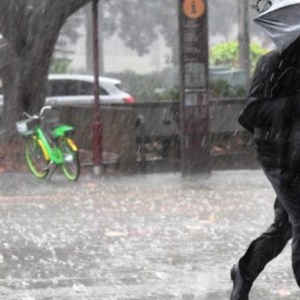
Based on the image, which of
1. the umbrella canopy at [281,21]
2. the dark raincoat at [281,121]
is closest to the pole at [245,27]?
the umbrella canopy at [281,21]

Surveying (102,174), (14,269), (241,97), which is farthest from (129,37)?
(14,269)

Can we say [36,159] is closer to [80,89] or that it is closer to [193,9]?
[193,9]

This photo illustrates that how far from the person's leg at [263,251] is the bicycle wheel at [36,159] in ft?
26.9

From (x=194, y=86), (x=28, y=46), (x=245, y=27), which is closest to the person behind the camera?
(x=194, y=86)

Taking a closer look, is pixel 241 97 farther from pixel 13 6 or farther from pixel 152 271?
pixel 152 271

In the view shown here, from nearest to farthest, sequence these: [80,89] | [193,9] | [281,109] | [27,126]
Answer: [281,109] < [193,9] < [27,126] < [80,89]

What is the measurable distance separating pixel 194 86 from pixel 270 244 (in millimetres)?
8737

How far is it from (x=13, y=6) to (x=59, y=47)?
83.1 feet

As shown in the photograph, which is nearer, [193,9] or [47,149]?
[47,149]

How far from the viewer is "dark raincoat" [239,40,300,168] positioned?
215 inches

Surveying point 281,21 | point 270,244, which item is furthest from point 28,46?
point 281,21

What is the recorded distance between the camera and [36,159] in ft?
47.2

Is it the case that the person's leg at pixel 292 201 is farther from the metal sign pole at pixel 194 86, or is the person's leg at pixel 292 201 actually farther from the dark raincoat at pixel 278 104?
the metal sign pole at pixel 194 86

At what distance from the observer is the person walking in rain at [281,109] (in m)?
5.45
